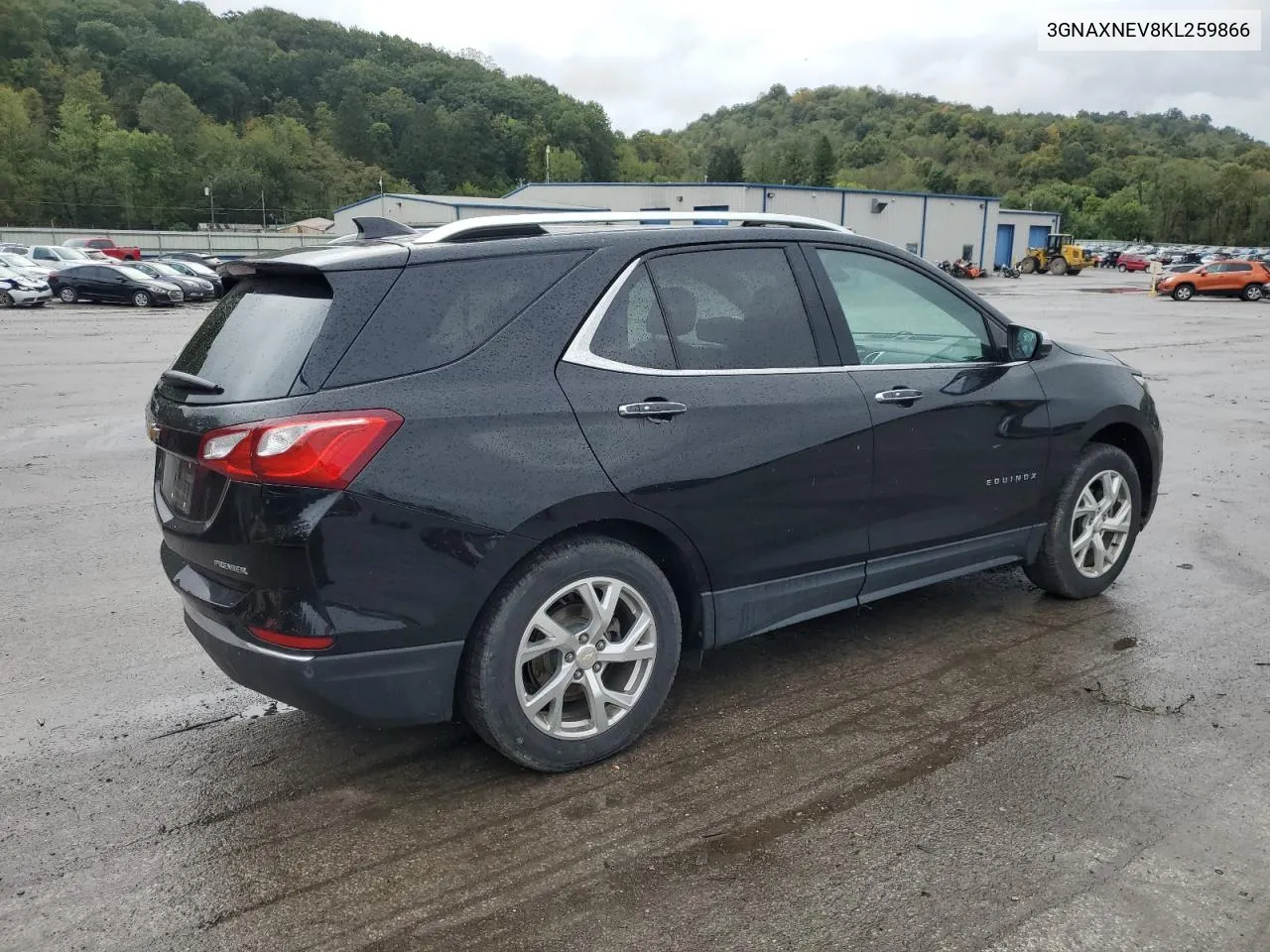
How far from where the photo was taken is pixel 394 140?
470ft

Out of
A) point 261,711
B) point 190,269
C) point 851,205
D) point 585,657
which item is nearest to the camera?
point 585,657

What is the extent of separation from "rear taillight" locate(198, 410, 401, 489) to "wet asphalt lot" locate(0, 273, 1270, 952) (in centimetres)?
113

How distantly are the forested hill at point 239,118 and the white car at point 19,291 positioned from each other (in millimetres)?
72645

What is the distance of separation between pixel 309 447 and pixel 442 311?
2.07ft

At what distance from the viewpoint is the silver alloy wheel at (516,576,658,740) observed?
3.34 meters

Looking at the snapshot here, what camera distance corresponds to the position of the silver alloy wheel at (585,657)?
11.0ft

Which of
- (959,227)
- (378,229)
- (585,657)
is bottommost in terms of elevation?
(585,657)

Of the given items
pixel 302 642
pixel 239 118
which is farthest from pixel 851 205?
pixel 239 118

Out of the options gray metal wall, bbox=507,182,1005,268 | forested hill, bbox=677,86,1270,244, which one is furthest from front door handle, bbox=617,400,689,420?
forested hill, bbox=677,86,1270,244

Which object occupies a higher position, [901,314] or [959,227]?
[959,227]

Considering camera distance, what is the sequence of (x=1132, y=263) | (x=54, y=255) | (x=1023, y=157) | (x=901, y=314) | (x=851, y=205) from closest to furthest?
1. (x=901, y=314)
2. (x=54, y=255)
3. (x=851, y=205)
4. (x=1132, y=263)
5. (x=1023, y=157)

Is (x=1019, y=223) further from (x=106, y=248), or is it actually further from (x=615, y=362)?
(x=615, y=362)

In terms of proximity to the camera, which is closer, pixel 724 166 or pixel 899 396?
pixel 899 396

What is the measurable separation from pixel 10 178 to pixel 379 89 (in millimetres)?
61907
